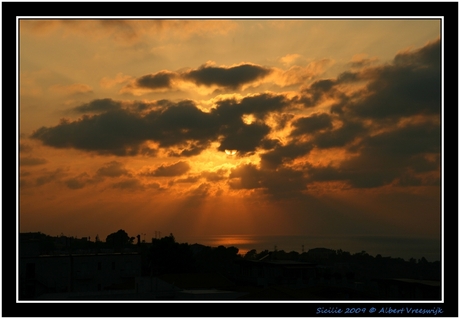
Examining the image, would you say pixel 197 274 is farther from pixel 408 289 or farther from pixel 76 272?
pixel 408 289

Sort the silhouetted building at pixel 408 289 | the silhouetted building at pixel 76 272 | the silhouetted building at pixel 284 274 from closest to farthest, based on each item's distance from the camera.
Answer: the silhouetted building at pixel 408 289 < the silhouetted building at pixel 284 274 < the silhouetted building at pixel 76 272

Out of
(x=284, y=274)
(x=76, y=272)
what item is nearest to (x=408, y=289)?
(x=284, y=274)

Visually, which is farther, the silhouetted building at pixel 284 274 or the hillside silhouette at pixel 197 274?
the silhouetted building at pixel 284 274

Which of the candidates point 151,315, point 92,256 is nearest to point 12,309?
point 151,315

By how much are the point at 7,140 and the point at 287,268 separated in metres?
30.3

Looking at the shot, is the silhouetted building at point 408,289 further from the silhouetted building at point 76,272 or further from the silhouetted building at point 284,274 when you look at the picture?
the silhouetted building at point 76,272

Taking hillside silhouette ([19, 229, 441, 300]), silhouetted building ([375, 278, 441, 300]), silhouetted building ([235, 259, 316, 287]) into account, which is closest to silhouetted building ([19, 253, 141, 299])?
hillside silhouette ([19, 229, 441, 300])

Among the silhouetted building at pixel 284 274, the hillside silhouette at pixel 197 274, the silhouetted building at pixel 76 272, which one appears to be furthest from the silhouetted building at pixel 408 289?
the silhouetted building at pixel 76 272

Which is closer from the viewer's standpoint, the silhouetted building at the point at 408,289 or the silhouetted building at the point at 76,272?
the silhouetted building at the point at 408,289

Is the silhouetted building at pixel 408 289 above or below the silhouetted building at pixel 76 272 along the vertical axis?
above

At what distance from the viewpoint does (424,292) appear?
2252cm

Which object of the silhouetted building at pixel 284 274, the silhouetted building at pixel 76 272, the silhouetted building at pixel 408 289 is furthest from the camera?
the silhouetted building at pixel 76 272

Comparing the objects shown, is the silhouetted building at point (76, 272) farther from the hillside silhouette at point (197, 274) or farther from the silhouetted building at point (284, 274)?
the silhouetted building at point (284, 274)

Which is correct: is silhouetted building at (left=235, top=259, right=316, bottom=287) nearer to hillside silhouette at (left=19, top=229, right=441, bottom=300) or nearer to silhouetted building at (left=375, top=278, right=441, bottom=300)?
hillside silhouette at (left=19, top=229, right=441, bottom=300)
